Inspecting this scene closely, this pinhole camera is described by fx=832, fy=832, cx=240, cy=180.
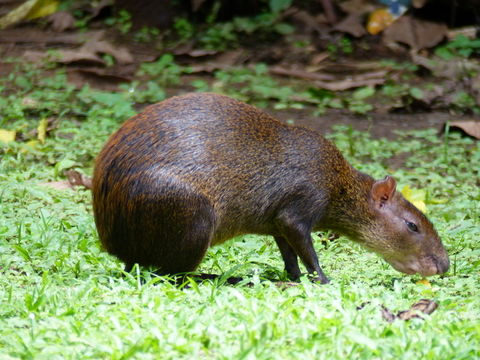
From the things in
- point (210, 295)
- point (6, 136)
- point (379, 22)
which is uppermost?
point (210, 295)

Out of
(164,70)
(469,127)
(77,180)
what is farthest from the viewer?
(164,70)

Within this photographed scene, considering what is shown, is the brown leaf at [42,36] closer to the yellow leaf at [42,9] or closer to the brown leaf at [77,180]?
the yellow leaf at [42,9]

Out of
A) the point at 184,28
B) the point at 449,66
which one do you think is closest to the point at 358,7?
the point at 449,66

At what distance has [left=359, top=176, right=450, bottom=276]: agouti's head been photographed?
5125 millimetres

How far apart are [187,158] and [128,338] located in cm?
141

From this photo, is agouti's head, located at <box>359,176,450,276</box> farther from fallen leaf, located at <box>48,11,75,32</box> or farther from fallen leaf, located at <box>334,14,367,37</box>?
fallen leaf, located at <box>48,11,75,32</box>

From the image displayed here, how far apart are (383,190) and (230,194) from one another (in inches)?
42.8

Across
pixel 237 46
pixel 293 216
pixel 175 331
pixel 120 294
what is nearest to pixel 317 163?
pixel 293 216

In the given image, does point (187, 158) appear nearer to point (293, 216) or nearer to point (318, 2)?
point (293, 216)

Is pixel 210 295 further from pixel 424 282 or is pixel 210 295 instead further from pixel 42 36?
pixel 42 36

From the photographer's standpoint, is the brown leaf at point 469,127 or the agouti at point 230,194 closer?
the agouti at point 230,194

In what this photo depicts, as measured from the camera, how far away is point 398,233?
5215 millimetres

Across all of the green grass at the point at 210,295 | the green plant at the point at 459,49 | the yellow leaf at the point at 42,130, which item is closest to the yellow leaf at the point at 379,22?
the green plant at the point at 459,49

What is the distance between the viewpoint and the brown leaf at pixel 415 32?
374 inches
